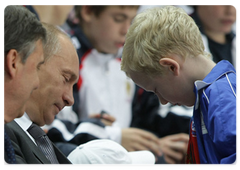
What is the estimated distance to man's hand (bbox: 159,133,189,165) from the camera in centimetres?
241

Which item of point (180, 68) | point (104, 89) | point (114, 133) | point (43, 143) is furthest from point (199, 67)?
point (104, 89)

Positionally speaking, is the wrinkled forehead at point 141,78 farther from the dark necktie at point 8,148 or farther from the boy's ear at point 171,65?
the dark necktie at point 8,148

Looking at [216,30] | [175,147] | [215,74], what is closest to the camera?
[215,74]

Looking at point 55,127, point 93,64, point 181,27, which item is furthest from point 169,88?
point 93,64

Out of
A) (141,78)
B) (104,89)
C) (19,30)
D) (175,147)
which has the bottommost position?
(175,147)

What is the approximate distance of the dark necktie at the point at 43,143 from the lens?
4.80 ft

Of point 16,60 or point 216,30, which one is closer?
point 16,60

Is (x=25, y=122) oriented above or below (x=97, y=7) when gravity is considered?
below

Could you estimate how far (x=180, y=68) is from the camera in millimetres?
1468

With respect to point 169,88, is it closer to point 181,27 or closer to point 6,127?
point 181,27

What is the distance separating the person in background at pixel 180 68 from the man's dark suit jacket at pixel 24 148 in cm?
42

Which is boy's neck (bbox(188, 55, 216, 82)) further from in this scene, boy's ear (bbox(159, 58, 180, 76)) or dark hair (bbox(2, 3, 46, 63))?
dark hair (bbox(2, 3, 46, 63))

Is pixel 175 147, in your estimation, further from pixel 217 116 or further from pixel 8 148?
pixel 8 148

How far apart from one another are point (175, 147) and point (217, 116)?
1.19 m
